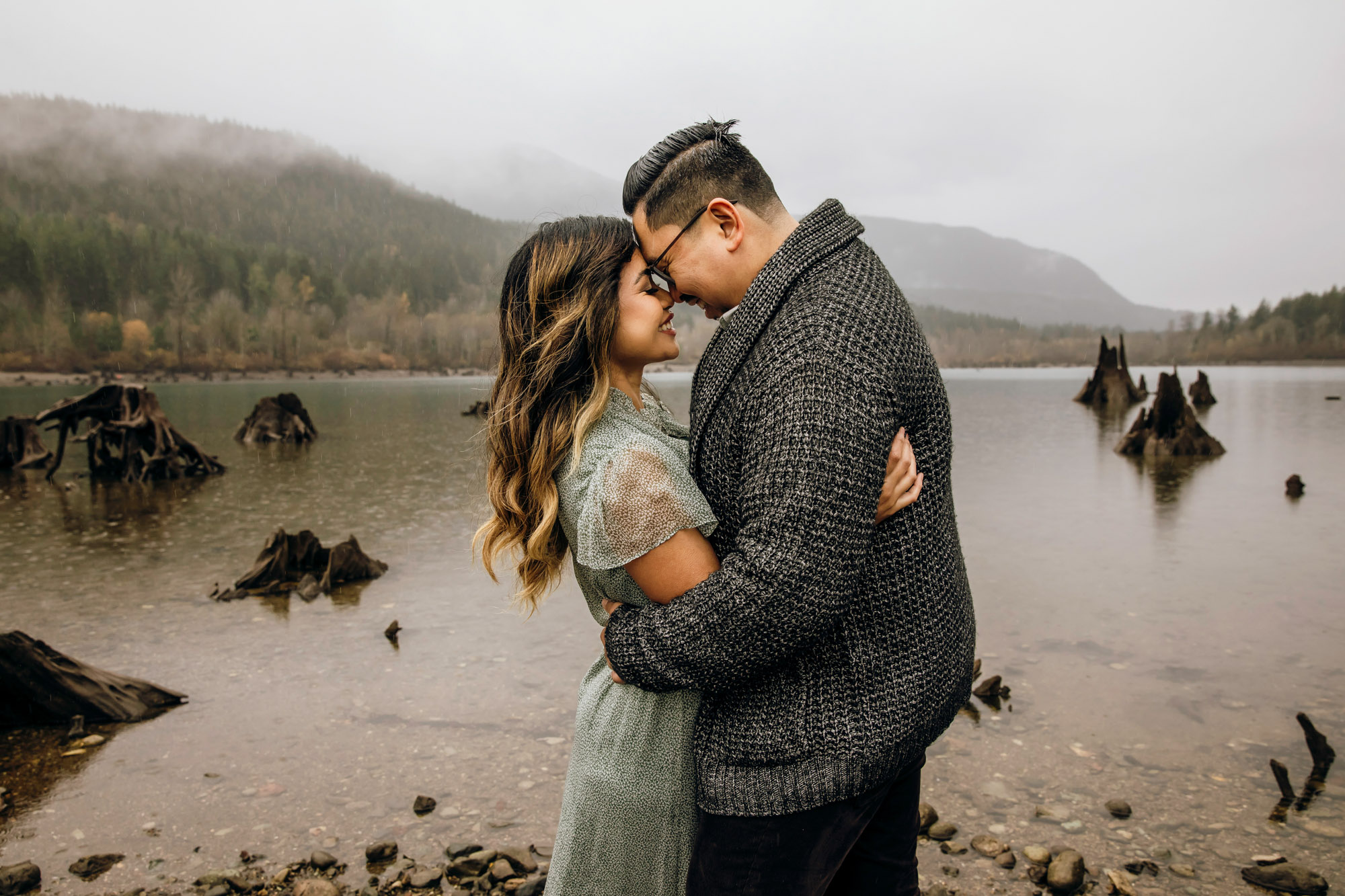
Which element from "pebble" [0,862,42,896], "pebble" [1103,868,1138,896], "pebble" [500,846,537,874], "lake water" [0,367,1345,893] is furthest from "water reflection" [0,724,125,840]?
"pebble" [1103,868,1138,896]

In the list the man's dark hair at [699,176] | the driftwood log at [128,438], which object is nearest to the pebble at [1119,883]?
the man's dark hair at [699,176]

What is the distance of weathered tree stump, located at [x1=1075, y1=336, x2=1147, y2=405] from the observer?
1553 inches

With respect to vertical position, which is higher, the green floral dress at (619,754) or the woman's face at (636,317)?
the woman's face at (636,317)

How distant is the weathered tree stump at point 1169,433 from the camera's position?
19203 mm

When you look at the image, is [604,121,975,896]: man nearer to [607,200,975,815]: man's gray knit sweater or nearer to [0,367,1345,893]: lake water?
[607,200,975,815]: man's gray knit sweater

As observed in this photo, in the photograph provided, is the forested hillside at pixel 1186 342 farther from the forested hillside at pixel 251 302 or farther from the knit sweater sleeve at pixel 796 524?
the knit sweater sleeve at pixel 796 524

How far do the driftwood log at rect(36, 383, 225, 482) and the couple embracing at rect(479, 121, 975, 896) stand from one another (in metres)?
Answer: 16.7

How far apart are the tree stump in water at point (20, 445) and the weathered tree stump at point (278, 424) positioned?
541 centimetres

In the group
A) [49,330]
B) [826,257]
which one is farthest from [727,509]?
[49,330]

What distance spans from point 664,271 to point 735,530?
71 centimetres

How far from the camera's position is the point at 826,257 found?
191cm

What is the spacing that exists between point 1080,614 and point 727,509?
259 inches

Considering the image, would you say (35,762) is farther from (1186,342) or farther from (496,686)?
(1186,342)

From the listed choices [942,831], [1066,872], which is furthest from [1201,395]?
[1066,872]
